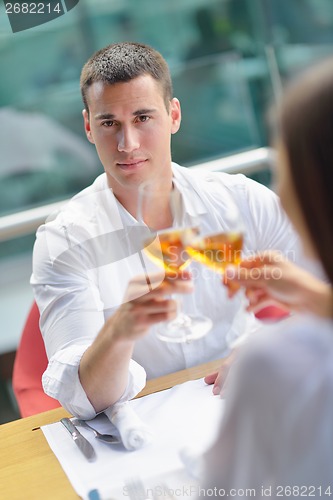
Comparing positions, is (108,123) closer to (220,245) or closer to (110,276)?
(110,276)

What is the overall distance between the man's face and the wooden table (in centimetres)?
45

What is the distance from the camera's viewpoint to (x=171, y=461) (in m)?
1.15

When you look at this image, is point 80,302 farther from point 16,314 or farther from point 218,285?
point 16,314

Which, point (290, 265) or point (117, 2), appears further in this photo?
point (117, 2)

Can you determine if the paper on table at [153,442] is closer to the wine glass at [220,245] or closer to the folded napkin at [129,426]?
the folded napkin at [129,426]

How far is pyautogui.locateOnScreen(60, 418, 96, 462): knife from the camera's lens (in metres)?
1.21

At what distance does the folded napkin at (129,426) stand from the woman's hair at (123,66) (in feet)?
2.27

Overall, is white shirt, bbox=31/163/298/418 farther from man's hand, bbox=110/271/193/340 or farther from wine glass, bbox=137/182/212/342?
man's hand, bbox=110/271/193/340

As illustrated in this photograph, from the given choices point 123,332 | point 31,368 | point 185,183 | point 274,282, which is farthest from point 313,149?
point 31,368

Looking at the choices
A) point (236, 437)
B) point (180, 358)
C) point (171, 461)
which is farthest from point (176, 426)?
point (236, 437)

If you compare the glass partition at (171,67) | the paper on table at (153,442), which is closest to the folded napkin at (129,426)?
the paper on table at (153,442)

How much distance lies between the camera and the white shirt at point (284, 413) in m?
0.69

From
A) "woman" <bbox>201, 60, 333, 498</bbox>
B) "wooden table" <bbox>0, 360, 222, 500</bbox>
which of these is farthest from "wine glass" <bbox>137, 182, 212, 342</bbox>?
"woman" <bbox>201, 60, 333, 498</bbox>

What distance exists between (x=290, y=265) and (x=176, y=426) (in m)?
0.39
